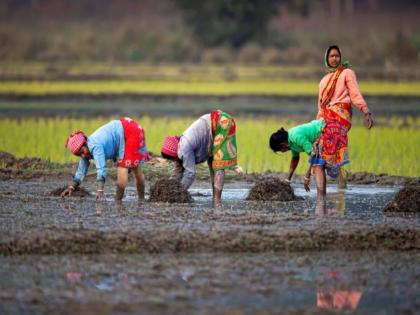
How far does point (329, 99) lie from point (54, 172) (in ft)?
10.9

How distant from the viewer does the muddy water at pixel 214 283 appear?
18.5 feet

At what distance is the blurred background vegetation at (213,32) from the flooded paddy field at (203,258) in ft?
75.2

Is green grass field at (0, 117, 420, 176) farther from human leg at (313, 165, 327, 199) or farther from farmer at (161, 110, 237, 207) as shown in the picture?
farmer at (161, 110, 237, 207)

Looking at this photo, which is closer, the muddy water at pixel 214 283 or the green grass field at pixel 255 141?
the muddy water at pixel 214 283

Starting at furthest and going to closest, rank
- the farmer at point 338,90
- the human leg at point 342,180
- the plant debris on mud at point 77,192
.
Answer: the human leg at point 342,180 < the farmer at point 338,90 < the plant debris on mud at point 77,192

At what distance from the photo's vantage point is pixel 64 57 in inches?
1625

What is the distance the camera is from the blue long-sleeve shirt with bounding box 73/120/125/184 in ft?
27.9

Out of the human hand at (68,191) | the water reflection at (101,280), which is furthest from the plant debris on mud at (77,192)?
the water reflection at (101,280)

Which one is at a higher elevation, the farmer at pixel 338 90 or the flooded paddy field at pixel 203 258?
the farmer at pixel 338 90

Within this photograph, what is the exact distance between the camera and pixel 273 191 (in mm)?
9445

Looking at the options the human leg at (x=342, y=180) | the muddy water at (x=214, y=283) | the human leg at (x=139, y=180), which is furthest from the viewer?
the human leg at (x=342, y=180)

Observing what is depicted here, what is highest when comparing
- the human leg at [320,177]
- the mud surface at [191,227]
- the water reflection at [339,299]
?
the human leg at [320,177]

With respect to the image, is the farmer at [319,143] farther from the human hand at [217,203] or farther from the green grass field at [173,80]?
the green grass field at [173,80]

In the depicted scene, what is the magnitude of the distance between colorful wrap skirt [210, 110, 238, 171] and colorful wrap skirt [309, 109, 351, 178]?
2.32ft
